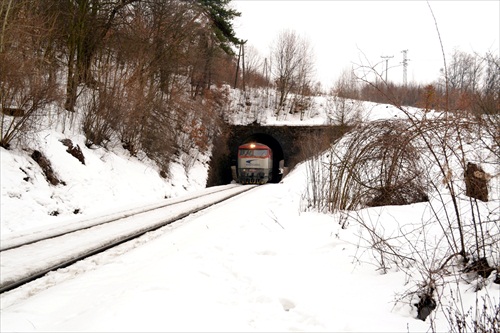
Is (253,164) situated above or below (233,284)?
above

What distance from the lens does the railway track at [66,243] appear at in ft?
14.9

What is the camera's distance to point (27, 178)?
948cm

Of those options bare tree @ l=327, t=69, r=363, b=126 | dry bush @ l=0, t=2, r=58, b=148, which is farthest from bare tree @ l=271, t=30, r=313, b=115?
dry bush @ l=0, t=2, r=58, b=148

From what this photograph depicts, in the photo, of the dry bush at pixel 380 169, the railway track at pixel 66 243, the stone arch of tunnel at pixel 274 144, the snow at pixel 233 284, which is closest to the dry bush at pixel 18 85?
the snow at pixel 233 284

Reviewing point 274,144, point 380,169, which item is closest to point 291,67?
point 274,144

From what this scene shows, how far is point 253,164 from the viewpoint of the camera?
87.5 feet

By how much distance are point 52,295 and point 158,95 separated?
1805cm

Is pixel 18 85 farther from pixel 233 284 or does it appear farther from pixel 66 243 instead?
pixel 233 284

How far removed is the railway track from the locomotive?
17.4m

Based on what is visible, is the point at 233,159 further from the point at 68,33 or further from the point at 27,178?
the point at 27,178

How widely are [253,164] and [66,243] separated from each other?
20973 millimetres

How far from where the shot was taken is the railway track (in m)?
4.55

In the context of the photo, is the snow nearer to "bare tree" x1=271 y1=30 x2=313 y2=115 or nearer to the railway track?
the railway track

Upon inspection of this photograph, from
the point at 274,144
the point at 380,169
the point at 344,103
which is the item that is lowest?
the point at 380,169
